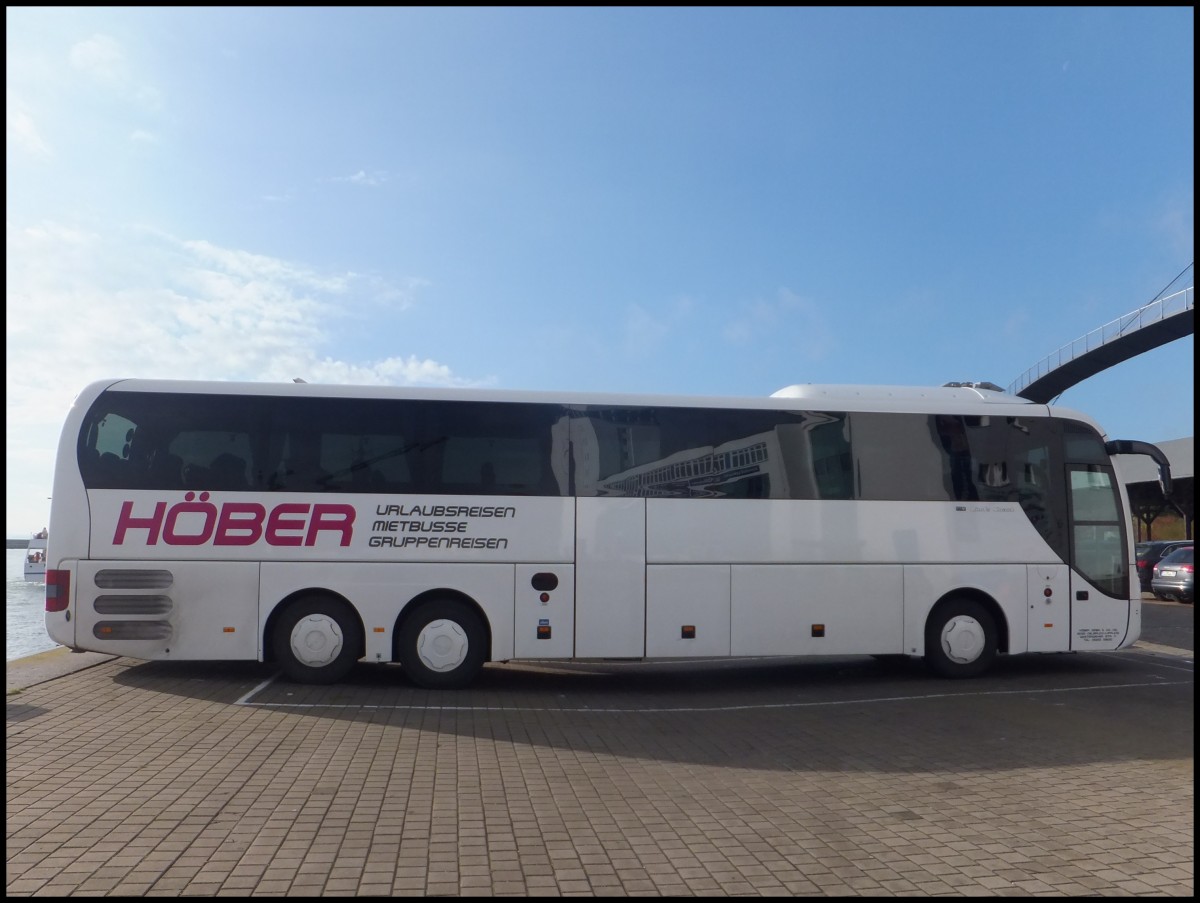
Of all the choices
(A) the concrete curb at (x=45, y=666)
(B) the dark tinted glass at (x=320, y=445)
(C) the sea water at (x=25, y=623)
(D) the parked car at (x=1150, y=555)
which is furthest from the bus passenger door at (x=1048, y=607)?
(D) the parked car at (x=1150, y=555)

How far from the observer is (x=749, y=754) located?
783 cm

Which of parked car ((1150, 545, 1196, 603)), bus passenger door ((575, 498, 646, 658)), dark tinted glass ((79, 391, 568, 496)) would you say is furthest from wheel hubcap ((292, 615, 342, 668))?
parked car ((1150, 545, 1196, 603))

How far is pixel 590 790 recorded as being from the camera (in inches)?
259

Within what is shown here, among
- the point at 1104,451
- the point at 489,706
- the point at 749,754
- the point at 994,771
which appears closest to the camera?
the point at 994,771

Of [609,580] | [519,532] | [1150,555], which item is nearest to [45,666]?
[519,532]

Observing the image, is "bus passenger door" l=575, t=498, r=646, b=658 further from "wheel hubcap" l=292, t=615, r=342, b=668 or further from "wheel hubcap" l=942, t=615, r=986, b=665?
"wheel hubcap" l=942, t=615, r=986, b=665

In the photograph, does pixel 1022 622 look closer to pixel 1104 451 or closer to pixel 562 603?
pixel 1104 451

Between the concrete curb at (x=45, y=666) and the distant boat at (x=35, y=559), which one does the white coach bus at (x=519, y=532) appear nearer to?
the concrete curb at (x=45, y=666)

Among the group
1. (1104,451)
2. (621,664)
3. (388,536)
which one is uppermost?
(1104,451)

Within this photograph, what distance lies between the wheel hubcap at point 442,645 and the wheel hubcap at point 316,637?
3.09 feet

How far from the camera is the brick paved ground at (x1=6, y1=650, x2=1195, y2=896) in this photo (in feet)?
15.9

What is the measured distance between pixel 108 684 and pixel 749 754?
736 cm

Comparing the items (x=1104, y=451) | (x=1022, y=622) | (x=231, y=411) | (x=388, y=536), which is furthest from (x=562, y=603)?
(x=1104, y=451)

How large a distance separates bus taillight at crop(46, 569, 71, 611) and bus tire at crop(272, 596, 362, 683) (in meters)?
2.26
